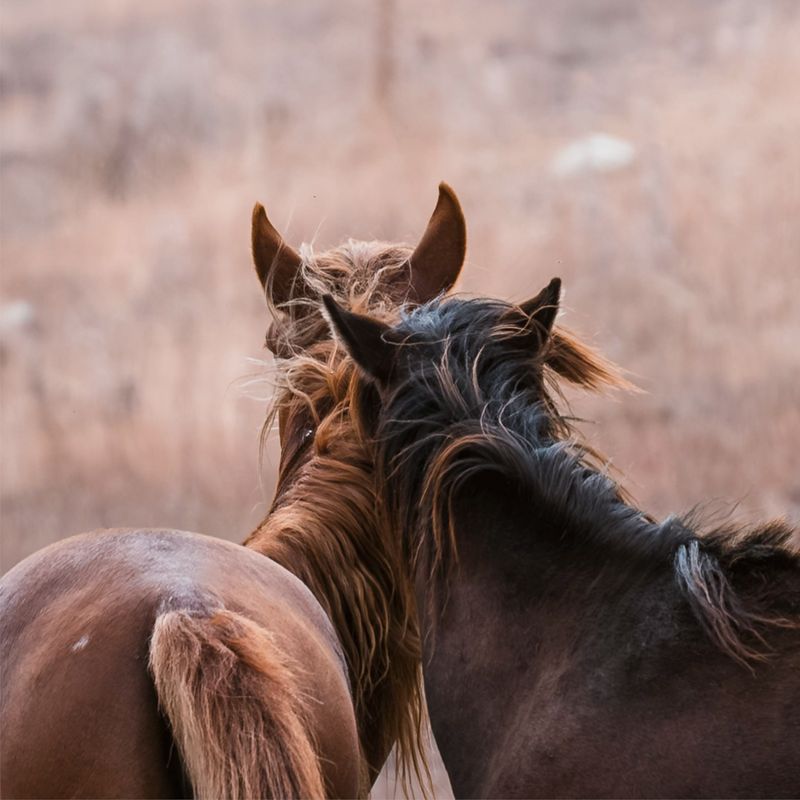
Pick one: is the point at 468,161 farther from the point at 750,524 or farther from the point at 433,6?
the point at 750,524

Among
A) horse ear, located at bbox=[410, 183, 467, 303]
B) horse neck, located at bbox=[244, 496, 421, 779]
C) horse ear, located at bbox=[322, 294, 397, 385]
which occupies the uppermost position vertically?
horse ear, located at bbox=[410, 183, 467, 303]

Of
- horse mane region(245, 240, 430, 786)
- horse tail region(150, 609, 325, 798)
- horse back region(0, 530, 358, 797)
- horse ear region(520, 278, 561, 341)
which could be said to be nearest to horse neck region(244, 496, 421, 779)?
horse mane region(245, 240, 430, 786)

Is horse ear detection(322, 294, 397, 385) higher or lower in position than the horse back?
higher

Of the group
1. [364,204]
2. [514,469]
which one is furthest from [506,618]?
[364,204]

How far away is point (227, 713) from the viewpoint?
193cm

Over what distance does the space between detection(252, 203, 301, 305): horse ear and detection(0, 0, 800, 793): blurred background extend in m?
2.80

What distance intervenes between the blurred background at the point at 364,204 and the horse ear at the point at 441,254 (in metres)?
2.58

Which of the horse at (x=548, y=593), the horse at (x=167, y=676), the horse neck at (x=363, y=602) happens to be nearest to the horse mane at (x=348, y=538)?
the horse neck at (x=363, y=602)

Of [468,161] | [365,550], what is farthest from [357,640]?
[468,161]

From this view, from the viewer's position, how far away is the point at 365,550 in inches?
112

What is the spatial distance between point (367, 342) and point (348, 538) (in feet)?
2.00

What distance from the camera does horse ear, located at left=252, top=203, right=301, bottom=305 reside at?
336 centimetres

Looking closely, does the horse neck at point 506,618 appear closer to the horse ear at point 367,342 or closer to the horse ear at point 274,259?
the horse ear at point 367,342

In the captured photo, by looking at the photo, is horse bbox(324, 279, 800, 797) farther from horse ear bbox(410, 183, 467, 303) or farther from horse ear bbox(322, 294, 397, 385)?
horse ear bbox(410, 183, 467, 303)
